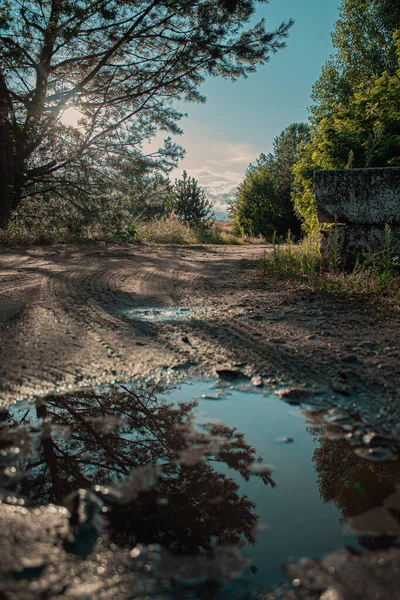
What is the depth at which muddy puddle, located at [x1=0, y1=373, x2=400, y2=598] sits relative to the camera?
103 centimetres

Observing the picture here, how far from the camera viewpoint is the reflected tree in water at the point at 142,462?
1.13 metres

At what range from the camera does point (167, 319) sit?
323cm

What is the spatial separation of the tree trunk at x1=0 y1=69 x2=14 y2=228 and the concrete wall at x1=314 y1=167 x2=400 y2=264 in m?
6.59

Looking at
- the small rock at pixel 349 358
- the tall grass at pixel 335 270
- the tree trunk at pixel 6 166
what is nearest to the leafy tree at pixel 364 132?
the tall grass at pixel 335 270

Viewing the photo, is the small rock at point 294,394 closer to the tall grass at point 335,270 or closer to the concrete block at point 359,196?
the tall grass at point 335,270

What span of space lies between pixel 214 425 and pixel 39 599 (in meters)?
0.92

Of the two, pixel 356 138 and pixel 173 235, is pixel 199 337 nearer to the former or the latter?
pixel 356 138

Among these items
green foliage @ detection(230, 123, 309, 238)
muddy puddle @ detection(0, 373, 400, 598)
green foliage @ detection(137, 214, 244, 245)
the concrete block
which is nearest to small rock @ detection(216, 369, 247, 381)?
muddy puddle @ detection(0, 373, 400, 598)

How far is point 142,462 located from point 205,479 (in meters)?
0.24

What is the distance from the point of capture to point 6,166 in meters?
8.58

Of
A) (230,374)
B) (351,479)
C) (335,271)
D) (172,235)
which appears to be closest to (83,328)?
(230,374)

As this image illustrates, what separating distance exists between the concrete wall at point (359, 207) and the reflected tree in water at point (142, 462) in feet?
11.4

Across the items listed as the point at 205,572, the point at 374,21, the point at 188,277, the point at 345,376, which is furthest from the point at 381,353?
the point at 374,21

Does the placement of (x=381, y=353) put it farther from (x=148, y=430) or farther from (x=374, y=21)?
(x=374, y=21)
